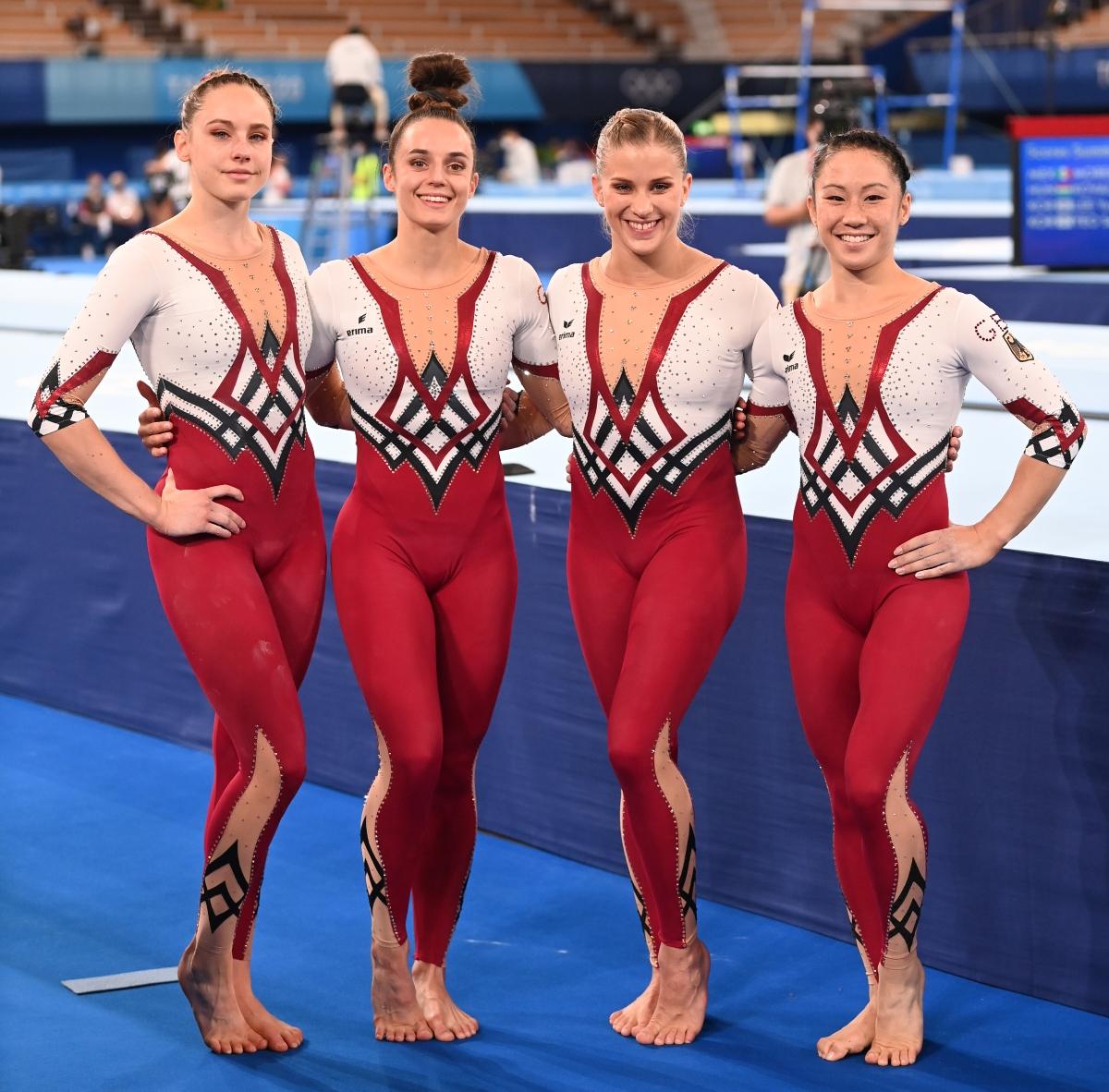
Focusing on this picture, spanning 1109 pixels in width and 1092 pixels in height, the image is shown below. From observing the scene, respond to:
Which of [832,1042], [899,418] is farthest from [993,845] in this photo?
[899,418]

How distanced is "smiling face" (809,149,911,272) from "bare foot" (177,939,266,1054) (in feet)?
5.43

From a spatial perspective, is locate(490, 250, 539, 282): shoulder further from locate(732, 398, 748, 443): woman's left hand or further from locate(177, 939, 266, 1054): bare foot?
locate(177, 939, 266, 1054): bare foot

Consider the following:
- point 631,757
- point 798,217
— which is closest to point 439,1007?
point 631,757

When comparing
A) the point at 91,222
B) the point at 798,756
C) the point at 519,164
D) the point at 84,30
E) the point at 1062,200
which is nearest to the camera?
the point at 798,756

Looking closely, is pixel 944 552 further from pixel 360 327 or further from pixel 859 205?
pixel 360 327

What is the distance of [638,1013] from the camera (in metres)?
3.25

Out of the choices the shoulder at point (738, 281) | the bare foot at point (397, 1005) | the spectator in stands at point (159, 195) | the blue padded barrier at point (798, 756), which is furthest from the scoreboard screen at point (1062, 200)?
the spectator in stands at point (159, 195)

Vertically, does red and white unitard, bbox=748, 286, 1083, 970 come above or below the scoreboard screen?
below

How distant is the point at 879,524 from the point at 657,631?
1.38ft

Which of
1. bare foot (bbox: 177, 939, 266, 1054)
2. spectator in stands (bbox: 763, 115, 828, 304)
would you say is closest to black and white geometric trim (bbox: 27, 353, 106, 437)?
bare foot (bbox: 177, 939, 266, 1054)

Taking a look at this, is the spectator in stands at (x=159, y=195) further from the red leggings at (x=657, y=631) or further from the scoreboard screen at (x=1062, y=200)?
the red leggings at (x=657, y=631)

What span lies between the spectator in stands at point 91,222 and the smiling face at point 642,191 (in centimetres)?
1563

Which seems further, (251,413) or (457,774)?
(457,774)

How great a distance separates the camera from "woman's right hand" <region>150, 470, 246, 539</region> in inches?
118
